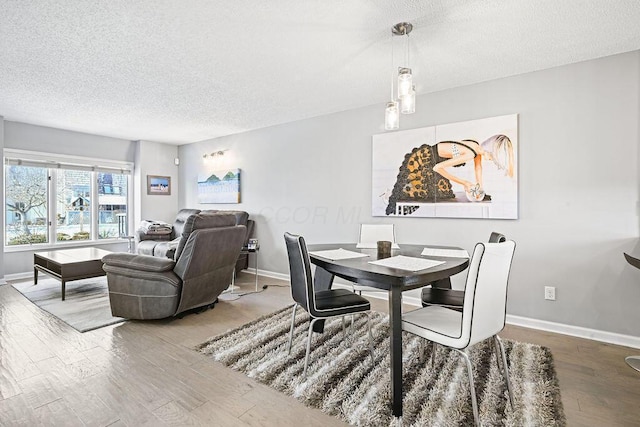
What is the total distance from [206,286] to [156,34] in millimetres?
2227

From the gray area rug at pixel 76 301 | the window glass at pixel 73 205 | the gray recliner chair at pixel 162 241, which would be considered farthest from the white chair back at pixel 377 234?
the window glass at pixel 73 205

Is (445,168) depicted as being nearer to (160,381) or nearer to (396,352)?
(396,352)

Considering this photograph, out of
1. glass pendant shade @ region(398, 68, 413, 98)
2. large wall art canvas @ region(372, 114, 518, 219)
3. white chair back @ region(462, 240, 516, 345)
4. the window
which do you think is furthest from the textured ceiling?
white chair back @ region(462, 240, 516, 345)

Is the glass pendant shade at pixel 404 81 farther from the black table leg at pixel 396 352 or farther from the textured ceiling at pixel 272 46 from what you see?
the black table leg at pixel 396 352

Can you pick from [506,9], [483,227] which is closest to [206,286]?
[483,227]

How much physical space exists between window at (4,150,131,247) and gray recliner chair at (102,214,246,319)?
3.20m

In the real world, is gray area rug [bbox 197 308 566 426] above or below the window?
below

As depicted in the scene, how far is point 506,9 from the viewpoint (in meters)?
2.04

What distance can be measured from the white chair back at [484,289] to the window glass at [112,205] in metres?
6.17

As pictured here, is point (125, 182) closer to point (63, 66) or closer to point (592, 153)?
point (63, 66)

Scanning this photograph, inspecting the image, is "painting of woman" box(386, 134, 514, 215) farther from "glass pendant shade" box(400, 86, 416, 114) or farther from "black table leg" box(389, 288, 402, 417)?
"black table leg" box(389, 288, 402, 417)

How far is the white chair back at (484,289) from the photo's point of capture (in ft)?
5.02

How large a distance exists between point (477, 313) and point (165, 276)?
99.8 inches

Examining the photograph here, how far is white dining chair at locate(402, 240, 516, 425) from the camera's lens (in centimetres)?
153
